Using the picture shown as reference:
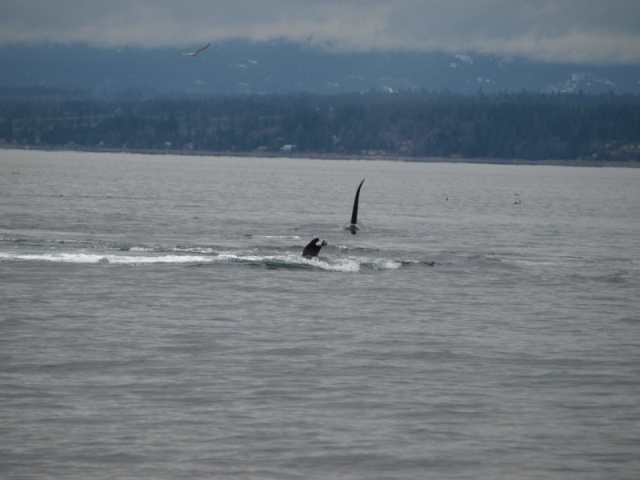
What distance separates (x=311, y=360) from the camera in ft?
78.7

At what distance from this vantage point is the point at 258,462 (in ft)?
55.4

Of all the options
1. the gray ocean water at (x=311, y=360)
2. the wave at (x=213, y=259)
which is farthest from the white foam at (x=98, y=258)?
the gray ocean water at (x=311, y=360)

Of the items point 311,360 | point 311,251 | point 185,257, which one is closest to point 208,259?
point 185,257

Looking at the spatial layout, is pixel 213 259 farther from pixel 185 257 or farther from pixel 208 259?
pixel 185 257

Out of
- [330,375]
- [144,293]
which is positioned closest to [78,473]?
[330,375]

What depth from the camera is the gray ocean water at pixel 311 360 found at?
683 inches

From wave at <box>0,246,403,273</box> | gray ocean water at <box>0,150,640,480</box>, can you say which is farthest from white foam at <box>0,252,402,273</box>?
gray ocean water at <box>0,150,640,480</box>

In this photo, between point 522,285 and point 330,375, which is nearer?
point 330,375

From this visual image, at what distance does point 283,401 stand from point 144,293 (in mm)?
14086

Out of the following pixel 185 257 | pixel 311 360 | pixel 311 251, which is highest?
pixel 311 251

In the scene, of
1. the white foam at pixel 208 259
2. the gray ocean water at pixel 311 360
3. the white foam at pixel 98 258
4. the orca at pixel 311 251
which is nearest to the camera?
the gray ocean water at pixel 311 360

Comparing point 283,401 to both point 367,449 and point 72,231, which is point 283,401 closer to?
point 367,449

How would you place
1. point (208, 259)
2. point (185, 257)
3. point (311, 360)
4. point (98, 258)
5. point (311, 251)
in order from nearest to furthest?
point (311, 360)
point (98, 258)
point (311, 251)
point (208, 259)
point (185, 257)

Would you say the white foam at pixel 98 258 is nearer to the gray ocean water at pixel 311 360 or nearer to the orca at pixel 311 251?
the gray ocean water at pixel 311 360
